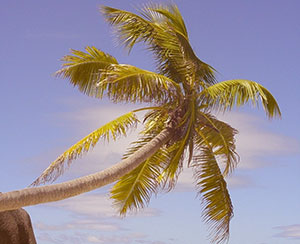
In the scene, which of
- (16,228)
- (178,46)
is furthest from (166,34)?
(16,228)

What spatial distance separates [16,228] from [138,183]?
16.3 ft

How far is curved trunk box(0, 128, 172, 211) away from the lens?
1377cm

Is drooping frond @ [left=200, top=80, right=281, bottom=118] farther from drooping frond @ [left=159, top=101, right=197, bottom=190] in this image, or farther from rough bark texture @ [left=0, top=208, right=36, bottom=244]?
rough bark texture @ [left=0, top=208, right=36, bottom=244]

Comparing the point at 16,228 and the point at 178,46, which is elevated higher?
the point at 178,46

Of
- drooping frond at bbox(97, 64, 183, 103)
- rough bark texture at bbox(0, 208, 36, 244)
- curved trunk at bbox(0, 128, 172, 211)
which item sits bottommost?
rough bark texture at bbox(0, 208, 36, 244)

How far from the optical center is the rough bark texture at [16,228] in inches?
630

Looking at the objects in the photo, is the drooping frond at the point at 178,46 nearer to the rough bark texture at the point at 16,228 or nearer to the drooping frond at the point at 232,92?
the drooping frond at the point at 232,92

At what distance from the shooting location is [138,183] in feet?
65.6

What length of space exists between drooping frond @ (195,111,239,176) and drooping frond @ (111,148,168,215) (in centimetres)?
143

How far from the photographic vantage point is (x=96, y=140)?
18.5 metres

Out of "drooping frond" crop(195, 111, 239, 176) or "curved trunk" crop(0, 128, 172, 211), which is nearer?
"curved trunk" crop(0, 128, 172, 211)

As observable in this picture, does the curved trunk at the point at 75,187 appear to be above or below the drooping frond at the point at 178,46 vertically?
below

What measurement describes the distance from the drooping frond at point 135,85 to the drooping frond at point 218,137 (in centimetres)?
178

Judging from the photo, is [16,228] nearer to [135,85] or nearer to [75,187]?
[75,187]
